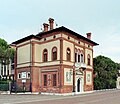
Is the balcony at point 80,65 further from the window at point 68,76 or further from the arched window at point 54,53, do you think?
the arched window at point 54,53

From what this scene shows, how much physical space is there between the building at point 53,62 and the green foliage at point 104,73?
32.0 ft

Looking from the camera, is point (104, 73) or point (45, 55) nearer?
point (45, 55)

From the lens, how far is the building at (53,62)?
122 ft

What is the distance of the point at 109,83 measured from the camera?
5684cm

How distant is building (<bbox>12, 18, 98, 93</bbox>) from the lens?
37.3m

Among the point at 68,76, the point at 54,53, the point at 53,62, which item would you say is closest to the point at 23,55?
the point at 54,53

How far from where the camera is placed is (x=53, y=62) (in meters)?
38.1

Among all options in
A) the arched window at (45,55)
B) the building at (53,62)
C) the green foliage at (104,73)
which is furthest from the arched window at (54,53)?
the green foliage at (104,73)

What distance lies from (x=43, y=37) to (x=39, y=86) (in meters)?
7.69

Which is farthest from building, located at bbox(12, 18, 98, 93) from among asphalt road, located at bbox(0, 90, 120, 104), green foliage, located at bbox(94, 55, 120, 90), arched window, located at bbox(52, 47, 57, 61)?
green foliage, located at bbox(94, 55, 120, 90)

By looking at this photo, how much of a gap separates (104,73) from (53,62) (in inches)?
785

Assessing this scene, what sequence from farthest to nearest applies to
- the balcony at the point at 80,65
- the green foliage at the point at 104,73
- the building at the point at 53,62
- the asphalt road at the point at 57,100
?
1. the green foliage at the point at 104,73
2. the balcony at the point at 80,65
3. the building at the point at 53,62
4. the asphalt road at the point at 57,100

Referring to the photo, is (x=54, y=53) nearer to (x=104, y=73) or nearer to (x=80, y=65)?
(x=80, y=65)

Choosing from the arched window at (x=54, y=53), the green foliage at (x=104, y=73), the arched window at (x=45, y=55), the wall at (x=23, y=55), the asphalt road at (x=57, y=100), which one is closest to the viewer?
the asphalt road at (x=57, y=100)
